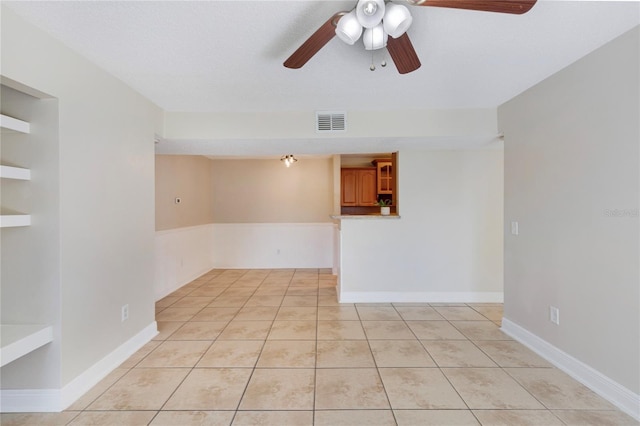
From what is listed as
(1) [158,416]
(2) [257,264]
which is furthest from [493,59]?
(2) [257,264]

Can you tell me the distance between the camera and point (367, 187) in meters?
6.12

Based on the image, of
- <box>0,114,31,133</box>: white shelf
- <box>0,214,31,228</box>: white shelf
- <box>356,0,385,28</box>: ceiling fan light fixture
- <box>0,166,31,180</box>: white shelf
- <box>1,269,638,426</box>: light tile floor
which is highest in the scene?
<box>356,0,385,28</box>: ceiling fan light fixture

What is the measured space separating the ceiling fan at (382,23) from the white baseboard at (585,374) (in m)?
2.22

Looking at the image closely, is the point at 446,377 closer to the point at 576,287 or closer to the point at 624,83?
the point at 576,287

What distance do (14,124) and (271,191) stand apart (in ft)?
14.5

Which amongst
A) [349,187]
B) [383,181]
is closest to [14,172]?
[349,187]

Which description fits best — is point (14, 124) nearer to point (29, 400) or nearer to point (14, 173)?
point (14, 173)

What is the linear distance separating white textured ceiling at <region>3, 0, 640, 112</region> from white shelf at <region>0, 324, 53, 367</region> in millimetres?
1733

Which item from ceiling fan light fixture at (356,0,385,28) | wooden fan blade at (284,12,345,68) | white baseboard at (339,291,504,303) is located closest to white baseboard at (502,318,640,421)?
white baseboard at (339,291,504,303)

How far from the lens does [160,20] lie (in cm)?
155

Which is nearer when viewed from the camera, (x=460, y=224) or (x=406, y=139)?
(x=406, y=139)

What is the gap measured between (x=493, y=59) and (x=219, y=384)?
2.96 m

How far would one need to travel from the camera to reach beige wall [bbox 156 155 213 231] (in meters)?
4.01

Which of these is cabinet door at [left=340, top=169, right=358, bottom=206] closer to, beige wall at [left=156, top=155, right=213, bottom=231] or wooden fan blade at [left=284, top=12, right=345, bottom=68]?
beige wall at [left=156, top=155, right=213, bottom=231]
